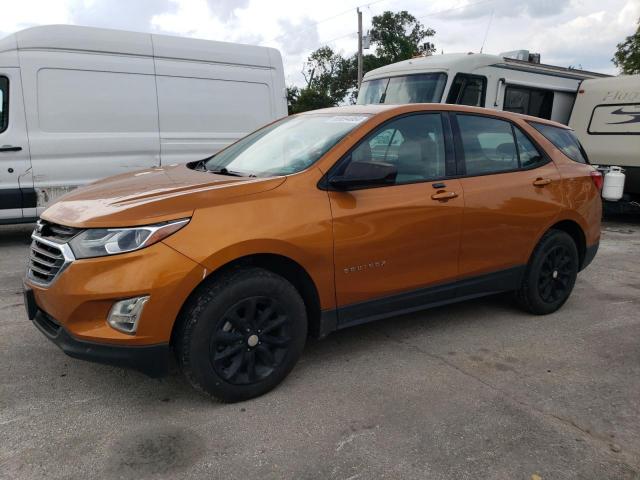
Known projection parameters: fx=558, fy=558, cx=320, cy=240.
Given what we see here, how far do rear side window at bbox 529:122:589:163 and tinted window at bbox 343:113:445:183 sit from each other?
47.9 inches

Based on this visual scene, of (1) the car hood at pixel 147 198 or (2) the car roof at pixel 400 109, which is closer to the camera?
(1) the car hood at pixel 147 198

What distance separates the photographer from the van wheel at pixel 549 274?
4.48 metres

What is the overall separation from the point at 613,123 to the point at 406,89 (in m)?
3.74

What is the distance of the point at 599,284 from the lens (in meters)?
5.71

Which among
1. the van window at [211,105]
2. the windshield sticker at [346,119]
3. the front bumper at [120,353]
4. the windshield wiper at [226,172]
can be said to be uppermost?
the van window at [211,105]

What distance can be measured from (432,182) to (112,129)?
512 centimetres

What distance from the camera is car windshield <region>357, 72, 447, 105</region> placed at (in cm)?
904

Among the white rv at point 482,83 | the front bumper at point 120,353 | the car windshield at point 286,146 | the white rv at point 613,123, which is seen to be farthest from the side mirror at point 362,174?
the white rv at point 613,123

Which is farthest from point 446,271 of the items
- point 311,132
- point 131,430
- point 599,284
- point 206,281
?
point 599,284

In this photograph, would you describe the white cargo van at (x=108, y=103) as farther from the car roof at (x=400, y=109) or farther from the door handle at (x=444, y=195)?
the door handle at (x=444, y=195)

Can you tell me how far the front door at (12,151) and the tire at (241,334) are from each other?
4.98 meters

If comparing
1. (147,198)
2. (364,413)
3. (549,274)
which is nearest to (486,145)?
(549,274)

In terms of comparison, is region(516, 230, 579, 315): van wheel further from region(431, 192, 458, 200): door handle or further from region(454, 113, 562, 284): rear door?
region(431, 192, 458, 200): door handle

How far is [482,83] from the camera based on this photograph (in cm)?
916
